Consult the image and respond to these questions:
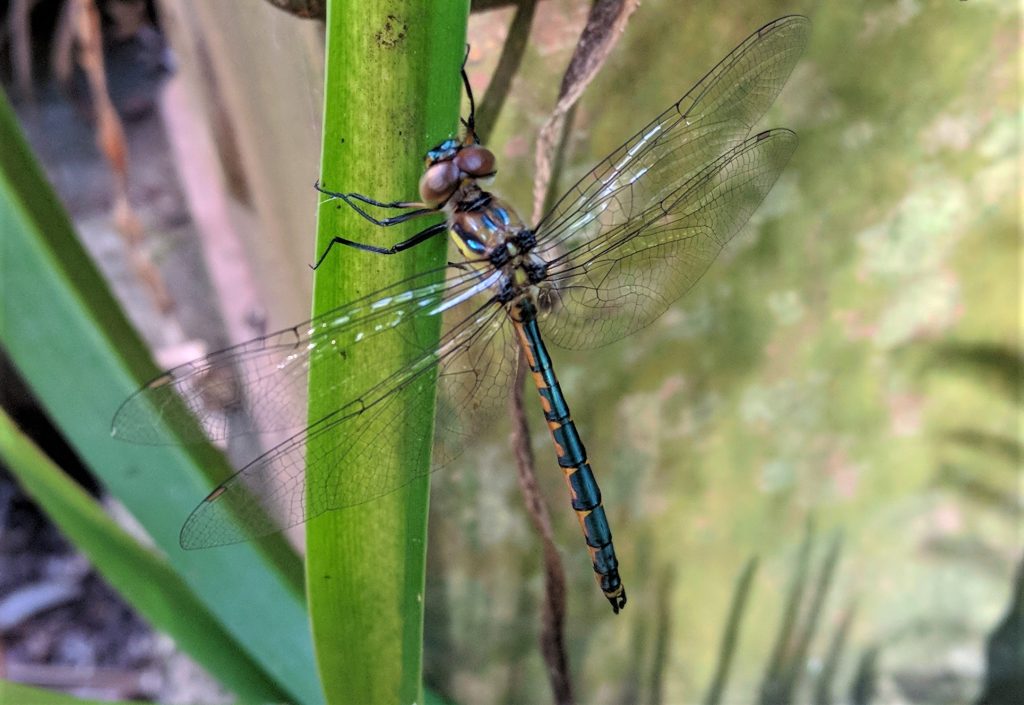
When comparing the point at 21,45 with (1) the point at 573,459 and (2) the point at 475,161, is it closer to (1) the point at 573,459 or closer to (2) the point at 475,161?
(2) the point at 475,161

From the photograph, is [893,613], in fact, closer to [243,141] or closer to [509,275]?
[509,275]

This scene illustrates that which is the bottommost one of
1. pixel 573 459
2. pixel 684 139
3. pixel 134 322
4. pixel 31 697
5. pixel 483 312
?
pixel 31 697

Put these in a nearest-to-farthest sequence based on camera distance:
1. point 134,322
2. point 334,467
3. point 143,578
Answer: point 334,467 → point 143,578 → point 134,322

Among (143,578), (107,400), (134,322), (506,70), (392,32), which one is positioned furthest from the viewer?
(134,322)

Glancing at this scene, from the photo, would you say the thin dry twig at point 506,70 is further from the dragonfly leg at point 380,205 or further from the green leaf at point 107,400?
the green leaf at point 107,400

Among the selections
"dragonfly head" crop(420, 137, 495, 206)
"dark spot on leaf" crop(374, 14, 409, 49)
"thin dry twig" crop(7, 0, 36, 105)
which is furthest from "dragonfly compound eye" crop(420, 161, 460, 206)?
"thin dry twig" crop(7, 0, 36, 105)

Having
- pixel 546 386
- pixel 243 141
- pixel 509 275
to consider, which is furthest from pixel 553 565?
pixel 243 141

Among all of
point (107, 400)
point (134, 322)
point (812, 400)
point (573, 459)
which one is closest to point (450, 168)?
point (573, 459)

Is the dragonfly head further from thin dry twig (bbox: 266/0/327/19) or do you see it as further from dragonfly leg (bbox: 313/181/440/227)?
thin dry twig (bbox: 266/0/327/19)

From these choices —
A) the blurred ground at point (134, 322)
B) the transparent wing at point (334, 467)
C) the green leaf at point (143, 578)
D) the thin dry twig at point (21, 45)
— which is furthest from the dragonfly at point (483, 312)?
the thin dry twig at point (21, 45)
